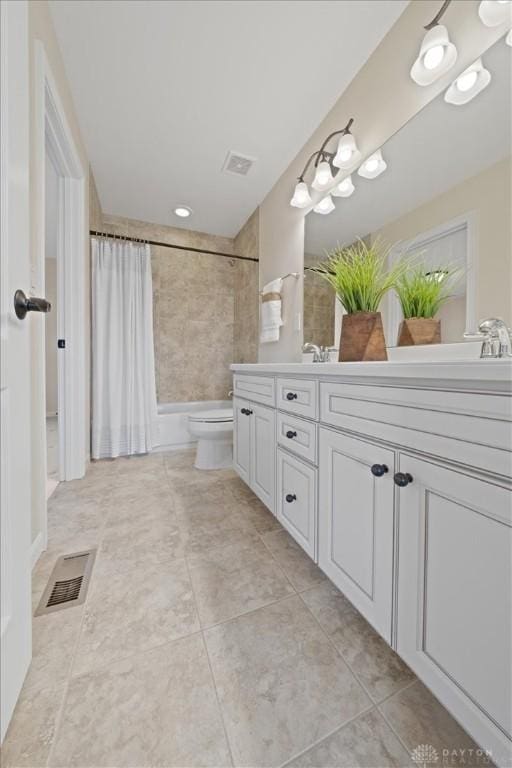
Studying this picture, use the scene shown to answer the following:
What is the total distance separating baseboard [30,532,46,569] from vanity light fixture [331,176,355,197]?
2.21 m

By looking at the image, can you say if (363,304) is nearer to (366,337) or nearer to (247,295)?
(366,337)

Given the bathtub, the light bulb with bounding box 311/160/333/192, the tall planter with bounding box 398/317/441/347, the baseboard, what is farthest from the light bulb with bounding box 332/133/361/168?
the baseboard

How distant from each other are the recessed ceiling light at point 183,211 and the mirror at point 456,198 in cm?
176

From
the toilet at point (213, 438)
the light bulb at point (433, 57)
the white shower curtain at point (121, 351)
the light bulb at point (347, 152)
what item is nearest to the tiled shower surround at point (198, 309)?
the white shower curtain at point (121, 351)

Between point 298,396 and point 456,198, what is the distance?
929mm

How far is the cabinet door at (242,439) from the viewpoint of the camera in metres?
1.61

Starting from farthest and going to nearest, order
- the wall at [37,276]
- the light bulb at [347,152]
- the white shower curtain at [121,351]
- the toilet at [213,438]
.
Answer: the white shower curtain at [121,351] → the toilet at [213,438] → the light bulb at [347,152] → the wall at [37,276]

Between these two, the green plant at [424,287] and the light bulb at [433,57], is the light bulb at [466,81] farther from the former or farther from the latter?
the green plant at [424,287]

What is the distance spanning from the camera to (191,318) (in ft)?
10.2

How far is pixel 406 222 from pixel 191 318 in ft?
7.51

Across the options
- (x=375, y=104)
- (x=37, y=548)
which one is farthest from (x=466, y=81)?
(x=37, y=548)

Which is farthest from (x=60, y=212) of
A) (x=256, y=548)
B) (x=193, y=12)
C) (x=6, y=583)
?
(x=256, y=548)

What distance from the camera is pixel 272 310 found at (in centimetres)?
221

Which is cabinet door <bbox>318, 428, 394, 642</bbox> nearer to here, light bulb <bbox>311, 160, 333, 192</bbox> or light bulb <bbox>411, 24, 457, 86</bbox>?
light bulb <bbox>411, 24, 457, 86</bbox>
